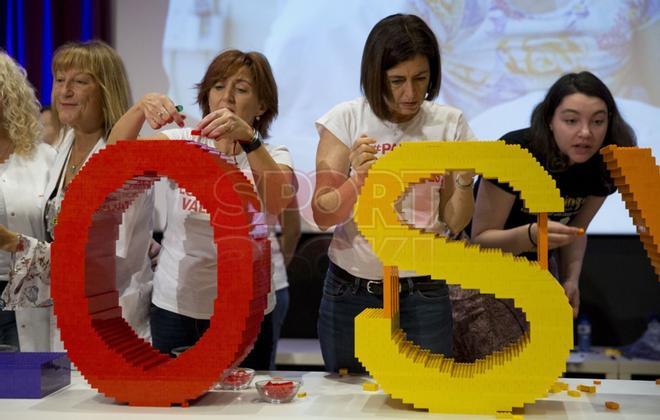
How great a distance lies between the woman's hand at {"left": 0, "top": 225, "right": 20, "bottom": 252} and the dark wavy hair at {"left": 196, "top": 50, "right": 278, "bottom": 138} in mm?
615

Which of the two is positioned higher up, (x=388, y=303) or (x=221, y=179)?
(x=221, y=179)

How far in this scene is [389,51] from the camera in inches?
74.3

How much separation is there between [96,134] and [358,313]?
937 mm

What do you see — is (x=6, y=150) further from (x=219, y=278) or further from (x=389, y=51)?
(x=389, y=51)

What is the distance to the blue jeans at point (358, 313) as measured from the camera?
189 centimetres

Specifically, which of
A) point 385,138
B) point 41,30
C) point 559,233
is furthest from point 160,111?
point 41,30

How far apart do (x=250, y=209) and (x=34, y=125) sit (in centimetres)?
93

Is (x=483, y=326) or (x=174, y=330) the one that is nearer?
(x=174, y=330)

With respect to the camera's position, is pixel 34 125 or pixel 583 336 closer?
pixel 34 125

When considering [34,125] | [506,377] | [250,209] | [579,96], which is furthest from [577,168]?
[34,125]

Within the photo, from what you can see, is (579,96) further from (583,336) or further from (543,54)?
(583,336)

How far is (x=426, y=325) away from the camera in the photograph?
6.21ft

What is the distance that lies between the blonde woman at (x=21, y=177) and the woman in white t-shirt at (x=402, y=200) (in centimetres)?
81

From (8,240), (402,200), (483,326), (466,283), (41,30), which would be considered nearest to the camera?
(466,283)
